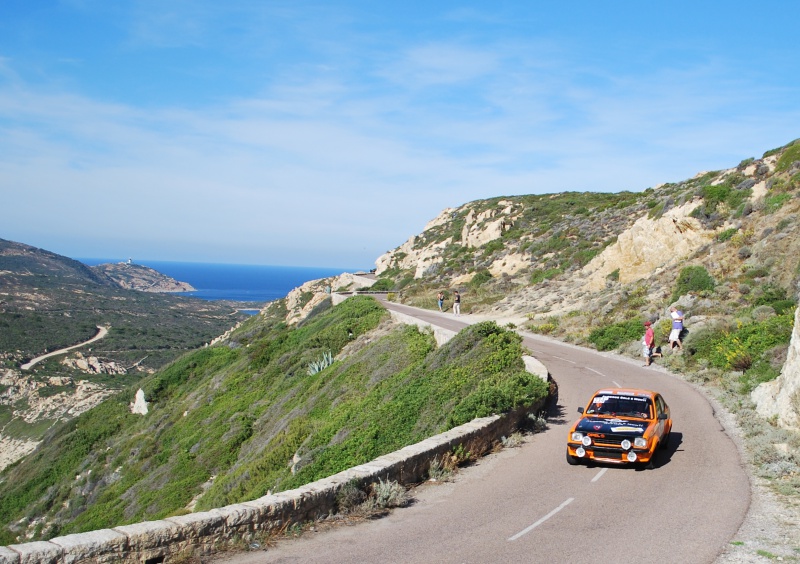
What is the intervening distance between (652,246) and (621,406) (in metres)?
25.7

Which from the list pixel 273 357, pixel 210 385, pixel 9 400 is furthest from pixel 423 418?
pixel 9 400

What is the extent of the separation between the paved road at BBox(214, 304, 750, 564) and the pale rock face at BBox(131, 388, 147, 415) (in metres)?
32.5

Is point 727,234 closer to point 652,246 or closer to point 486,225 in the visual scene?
point 652,246

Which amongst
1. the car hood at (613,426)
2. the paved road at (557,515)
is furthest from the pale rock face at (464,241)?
the paved road at (557,515)

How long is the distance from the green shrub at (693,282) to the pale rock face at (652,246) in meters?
4.89

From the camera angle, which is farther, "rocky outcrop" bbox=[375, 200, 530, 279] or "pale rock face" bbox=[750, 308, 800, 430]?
"rocky outcrop" bbox=[375, 200, 530, 279]

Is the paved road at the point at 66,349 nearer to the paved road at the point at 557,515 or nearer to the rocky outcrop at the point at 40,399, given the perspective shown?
the rocky outcrop at the point at 40,399

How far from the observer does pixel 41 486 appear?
31922 mm

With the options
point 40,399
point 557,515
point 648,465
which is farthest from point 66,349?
point 557,515

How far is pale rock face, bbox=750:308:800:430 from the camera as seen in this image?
12.5 m

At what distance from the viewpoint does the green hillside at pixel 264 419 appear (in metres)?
16.0

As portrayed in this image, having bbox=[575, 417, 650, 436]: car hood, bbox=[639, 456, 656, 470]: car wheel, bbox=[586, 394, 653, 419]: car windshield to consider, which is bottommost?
bbox=[639, 456, 656, 470]: car wheel

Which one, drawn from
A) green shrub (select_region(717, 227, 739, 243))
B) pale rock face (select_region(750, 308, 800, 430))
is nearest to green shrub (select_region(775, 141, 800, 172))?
green shrub (select_region(717, 227, 739, 243))

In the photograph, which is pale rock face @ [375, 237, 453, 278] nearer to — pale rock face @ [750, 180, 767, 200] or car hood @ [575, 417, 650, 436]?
pale rock face @ [750, 180, 767, 200]
